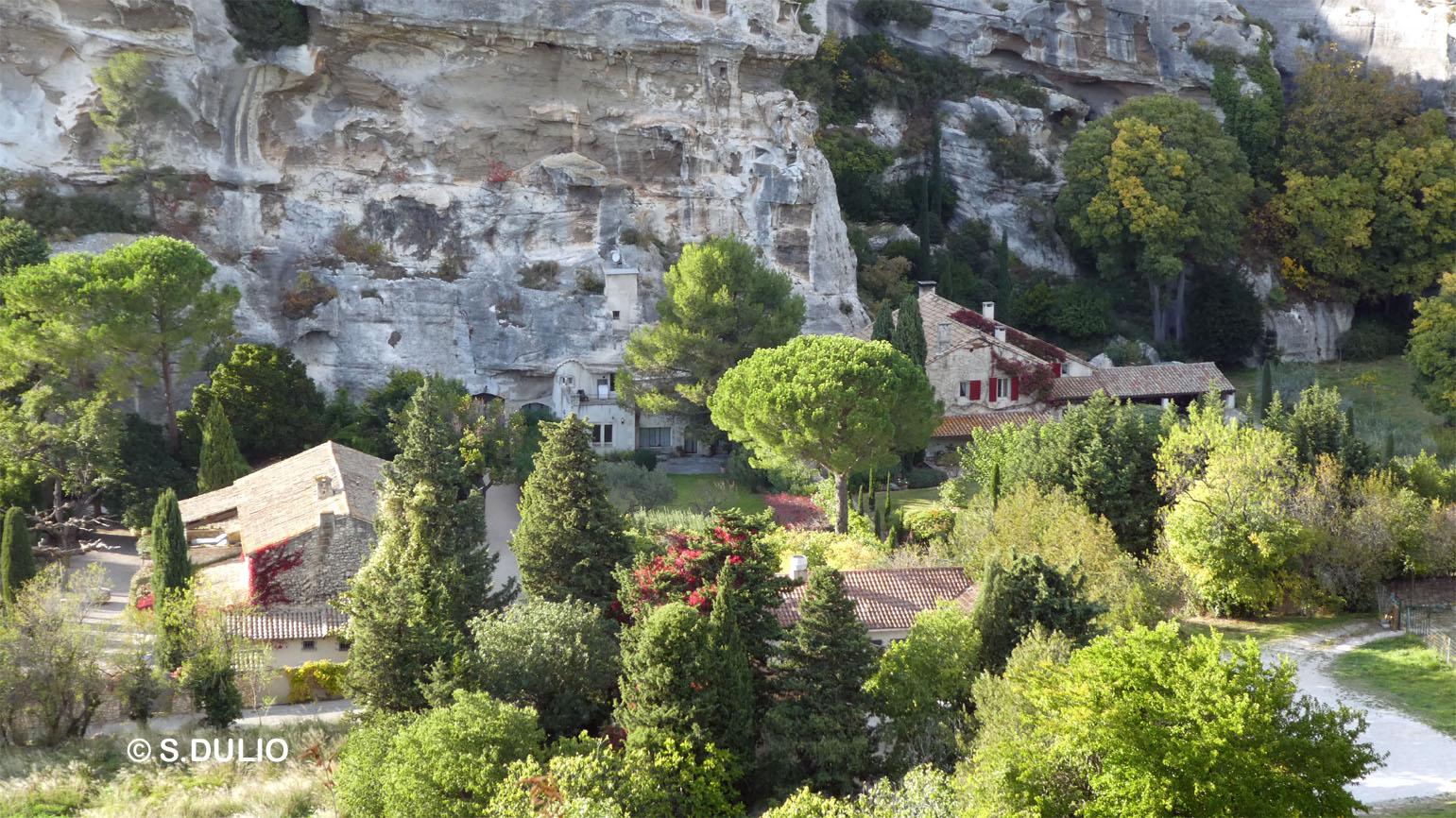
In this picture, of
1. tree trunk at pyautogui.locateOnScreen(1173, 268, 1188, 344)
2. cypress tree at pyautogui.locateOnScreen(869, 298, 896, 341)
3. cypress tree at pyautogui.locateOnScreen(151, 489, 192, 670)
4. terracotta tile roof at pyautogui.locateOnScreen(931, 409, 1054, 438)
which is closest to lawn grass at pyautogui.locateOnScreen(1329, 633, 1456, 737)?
terracotta tile roof at pyautogui.locateOnScreen(931, 409, 1054, 438)

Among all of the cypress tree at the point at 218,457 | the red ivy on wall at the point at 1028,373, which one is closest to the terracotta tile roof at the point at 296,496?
the cypress tree at the point at 218,457

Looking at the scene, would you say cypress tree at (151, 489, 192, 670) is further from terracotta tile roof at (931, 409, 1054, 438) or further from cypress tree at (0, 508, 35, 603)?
terracotta tile roof at (931, 409, 1054, 438)

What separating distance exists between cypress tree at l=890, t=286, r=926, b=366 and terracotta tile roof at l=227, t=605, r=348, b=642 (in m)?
17.9

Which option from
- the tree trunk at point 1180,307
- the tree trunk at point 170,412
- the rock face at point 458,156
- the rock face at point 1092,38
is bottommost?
the tree trunk at point 170,412

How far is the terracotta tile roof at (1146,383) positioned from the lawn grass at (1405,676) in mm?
17423

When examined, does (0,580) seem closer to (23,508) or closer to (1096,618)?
(23,508)

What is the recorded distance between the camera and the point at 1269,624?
34.5m

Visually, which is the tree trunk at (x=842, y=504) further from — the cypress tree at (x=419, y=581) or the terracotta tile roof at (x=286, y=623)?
the terracotta tile roof at (x=286, y=623)

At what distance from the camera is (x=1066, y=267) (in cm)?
6141

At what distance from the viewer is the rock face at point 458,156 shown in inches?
1893

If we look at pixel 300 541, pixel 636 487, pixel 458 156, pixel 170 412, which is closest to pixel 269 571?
pixel 300 541

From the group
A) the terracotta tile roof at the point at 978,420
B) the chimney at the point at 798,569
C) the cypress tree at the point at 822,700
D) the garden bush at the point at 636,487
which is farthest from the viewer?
the terracotta tile roof at the point at 978,420

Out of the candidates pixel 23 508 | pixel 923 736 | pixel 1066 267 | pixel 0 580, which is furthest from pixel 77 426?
pixel 1066 267

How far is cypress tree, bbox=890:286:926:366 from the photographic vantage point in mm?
46375
